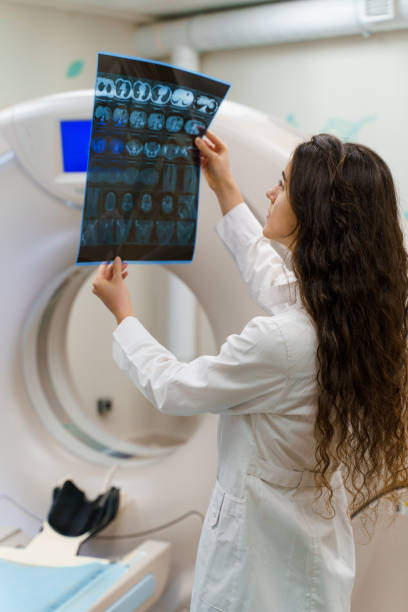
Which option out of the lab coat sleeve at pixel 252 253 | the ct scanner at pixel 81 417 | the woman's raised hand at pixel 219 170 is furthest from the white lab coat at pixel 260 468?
the ct scanner at pixel 81 417

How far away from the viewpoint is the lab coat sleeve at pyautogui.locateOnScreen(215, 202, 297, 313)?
1.26m

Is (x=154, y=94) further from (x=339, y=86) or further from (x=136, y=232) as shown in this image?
(x=339, y=86)

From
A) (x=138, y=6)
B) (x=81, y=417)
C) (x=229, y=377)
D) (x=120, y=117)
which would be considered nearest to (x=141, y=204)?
(x=120, y=117)

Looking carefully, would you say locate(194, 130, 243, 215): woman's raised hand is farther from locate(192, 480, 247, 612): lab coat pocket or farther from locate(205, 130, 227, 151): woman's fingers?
locate(192, 480, 247, 612): lab coat pocket

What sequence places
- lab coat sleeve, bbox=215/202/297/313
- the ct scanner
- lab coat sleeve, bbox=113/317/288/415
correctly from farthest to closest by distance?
the ct scanner, lab coat sleeve, bbox=215/202/297/313, lab coat sleeve, bbox=113/317/288/415

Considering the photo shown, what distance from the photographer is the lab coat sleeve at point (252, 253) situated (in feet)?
4.15

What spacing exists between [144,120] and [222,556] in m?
0.74

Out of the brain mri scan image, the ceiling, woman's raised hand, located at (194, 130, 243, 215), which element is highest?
the ceiling

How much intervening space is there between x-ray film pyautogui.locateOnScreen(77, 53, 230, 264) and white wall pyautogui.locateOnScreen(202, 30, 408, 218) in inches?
65.2

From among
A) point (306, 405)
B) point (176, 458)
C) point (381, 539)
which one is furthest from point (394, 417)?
point (176, 458)

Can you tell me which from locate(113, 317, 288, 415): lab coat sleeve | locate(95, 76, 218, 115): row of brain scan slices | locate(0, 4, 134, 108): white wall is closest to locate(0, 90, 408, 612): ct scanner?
locate(95, 76, 218, 115): row of brain scan slices

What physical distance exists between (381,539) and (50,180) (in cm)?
114

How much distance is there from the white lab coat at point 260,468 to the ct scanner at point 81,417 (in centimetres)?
45

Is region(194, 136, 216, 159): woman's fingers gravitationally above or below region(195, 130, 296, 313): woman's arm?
above
